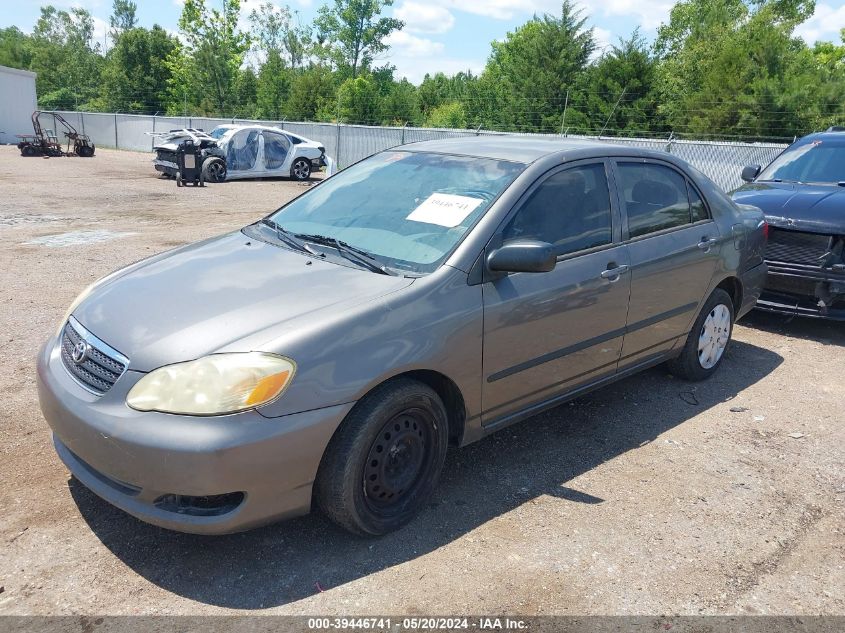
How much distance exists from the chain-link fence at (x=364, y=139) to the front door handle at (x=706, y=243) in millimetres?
1233

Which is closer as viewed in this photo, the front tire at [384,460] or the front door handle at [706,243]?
the front tire at [384,460]

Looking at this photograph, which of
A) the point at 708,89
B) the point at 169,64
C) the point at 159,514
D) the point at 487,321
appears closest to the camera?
the point at 159,514

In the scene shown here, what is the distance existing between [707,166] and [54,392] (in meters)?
14.5

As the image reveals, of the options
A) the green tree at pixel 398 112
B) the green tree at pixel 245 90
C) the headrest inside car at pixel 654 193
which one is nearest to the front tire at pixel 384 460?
the headrest inside car at pixel 654 193

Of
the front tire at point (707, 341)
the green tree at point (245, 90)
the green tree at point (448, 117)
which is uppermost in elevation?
the green tree at point (245, 90)

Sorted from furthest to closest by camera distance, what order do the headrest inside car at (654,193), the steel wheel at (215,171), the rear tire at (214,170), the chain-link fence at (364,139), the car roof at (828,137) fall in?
the steel wheel at (215,171) < the rear tire at (214,170) < the chain-link fence at (364,139) < the car roof at (828,137) < the headrest inside car at (654,193)

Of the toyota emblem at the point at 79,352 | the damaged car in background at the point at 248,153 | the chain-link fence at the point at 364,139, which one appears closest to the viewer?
the toyota emblem at the point at 79,352

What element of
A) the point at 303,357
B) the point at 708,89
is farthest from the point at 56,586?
the point at 708,89

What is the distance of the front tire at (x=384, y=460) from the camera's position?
2898mm

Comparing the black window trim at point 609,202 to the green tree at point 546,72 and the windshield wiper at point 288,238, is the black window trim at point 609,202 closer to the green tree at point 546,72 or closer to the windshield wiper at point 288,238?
the windshield wiper at point 288,238

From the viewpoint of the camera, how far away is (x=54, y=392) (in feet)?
9.86

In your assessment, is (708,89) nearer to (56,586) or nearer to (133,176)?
(133,176)

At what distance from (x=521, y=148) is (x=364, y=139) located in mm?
19234

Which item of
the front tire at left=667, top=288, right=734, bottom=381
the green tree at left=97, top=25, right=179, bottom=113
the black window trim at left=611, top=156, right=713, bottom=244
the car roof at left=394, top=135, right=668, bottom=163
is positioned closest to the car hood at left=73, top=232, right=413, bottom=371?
the car roof at left=394, top=135, right=668, bottom=163
